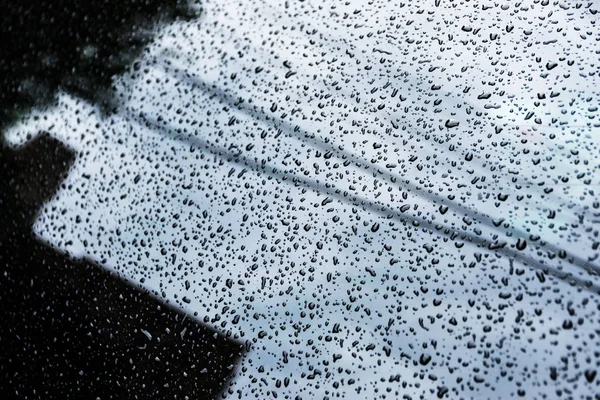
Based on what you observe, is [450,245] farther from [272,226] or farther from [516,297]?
[272,226]

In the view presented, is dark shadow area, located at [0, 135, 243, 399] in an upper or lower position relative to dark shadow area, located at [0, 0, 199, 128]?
lower

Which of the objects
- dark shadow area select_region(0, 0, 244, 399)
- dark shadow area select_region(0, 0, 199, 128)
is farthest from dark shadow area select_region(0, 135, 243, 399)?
dark shadow area select_region(0, 0, 199, 128)

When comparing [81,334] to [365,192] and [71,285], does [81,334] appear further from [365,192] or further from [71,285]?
[365,192]

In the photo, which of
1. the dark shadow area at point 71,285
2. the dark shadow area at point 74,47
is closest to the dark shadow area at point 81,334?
the dark shadow area at point 71,285

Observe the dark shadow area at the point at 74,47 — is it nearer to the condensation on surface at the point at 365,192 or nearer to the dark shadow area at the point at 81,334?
the condensation on surface at the point at 365,192


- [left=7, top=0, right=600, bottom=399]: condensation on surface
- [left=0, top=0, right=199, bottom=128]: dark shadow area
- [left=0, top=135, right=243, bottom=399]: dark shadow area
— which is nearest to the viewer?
[left=7, top=0, right=600, bottom=399]: condensation on surface

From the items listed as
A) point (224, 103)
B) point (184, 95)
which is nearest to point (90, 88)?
point (184, 95)

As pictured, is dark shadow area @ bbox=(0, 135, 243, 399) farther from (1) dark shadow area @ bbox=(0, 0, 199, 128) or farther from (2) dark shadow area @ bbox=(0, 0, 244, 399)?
(1) dark shadow area @ bbox=(0, 0, 199, 128)

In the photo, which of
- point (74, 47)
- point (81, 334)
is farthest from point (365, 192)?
point (74, 47)
